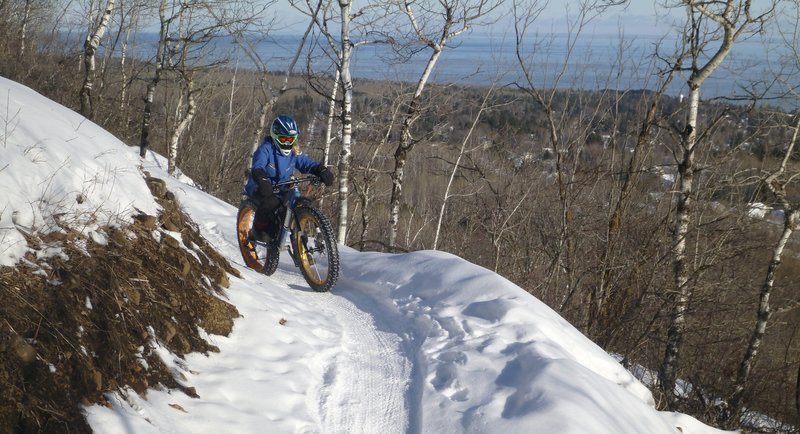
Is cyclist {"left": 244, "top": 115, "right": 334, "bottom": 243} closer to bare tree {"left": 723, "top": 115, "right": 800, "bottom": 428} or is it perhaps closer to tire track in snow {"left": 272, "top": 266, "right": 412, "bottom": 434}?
tire track in snow {"left": 272, "top": 266, "right": 412, "bottom": 434}

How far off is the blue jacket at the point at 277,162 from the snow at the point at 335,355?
119 centimetres

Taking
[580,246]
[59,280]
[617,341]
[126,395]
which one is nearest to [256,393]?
[126,395]

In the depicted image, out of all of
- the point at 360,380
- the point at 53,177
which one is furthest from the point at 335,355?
the point at 53,177

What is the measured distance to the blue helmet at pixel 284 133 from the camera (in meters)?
7.18

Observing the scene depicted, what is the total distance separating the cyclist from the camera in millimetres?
7102

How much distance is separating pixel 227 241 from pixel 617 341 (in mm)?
7568

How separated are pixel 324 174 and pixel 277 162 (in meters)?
0.60

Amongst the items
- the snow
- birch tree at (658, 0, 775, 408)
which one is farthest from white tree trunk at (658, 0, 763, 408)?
→ the snow

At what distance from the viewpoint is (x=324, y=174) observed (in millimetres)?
7172

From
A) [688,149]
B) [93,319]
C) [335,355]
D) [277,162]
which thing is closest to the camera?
[93,319]

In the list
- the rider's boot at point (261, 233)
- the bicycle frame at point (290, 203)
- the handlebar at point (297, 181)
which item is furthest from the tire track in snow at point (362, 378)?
the handlebar at point (297, 181)

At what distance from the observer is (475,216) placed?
74.2ft

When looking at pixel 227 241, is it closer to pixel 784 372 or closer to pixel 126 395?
pixel 126 395

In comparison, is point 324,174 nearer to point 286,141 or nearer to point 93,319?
point 286,141
